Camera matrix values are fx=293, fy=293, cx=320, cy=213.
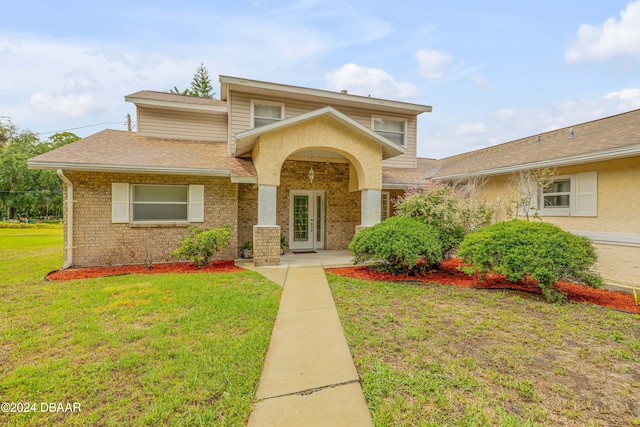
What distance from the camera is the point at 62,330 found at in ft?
14.4

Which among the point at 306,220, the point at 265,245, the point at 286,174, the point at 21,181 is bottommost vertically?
the point at 265,245

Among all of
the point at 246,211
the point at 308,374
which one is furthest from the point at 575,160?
the point at 246,211

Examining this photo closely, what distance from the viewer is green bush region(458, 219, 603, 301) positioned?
5.99m

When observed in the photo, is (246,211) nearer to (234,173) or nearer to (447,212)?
(234,173)

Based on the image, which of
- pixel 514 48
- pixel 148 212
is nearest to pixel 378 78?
pixel 514 48

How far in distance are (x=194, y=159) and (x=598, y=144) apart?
38.5 feet

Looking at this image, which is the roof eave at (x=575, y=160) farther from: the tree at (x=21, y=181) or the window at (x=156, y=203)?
the tree at (x=21, y=181)

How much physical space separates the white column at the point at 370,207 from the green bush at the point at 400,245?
180 centimetres

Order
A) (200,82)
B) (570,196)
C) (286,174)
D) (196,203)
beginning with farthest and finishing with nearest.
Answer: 1. (200,82)
2. (286,174)
3. (196,203)
4. (570,196)

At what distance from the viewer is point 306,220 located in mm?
12820

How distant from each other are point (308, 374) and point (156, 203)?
8.97 metres

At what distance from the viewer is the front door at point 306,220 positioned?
12.6 m

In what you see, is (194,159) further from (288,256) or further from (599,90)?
(599,90)

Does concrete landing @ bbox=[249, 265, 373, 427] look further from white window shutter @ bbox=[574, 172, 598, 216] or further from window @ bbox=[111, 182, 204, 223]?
white window shutter @ bbox=[574, 172, 598, 216]
